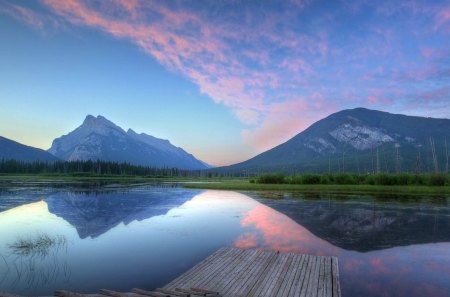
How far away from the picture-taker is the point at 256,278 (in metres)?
18.2

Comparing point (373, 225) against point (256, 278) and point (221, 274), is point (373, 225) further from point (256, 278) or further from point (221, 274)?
point (221, 274)

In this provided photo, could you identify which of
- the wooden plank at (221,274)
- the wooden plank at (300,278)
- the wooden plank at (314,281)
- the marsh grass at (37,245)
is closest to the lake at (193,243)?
the marsh grass at (37,245)

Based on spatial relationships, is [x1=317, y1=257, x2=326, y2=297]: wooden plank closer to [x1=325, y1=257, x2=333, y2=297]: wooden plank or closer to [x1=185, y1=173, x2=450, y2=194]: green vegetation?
[x1=325, y1=257, x2=333, y2=297]: wooden plank

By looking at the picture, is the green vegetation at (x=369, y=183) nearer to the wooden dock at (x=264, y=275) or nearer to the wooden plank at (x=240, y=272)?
the wooden plank at (x=240, y=272)

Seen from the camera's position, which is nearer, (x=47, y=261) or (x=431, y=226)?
(x=47, y=261)

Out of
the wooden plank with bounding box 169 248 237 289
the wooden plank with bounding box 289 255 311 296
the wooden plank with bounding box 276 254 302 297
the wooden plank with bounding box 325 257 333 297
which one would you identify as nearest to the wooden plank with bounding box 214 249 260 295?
the wooden plank with bounding box 169 248 237 289

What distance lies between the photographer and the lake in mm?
19078

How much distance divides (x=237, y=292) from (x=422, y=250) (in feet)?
62.6

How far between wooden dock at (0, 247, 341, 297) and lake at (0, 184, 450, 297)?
128 cm

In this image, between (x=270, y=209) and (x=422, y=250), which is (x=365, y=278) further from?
(x=270, y=209)

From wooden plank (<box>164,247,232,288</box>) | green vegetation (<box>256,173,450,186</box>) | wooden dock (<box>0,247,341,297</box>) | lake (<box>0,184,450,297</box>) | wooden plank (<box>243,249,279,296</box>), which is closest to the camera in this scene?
wooden dock (<box>0,247,341,297</box>)

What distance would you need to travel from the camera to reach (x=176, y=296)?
44.0 ft

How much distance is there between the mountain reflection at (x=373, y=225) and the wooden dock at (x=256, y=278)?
844 centimetres

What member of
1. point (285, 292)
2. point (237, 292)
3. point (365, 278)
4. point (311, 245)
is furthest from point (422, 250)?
point (237, 292)
